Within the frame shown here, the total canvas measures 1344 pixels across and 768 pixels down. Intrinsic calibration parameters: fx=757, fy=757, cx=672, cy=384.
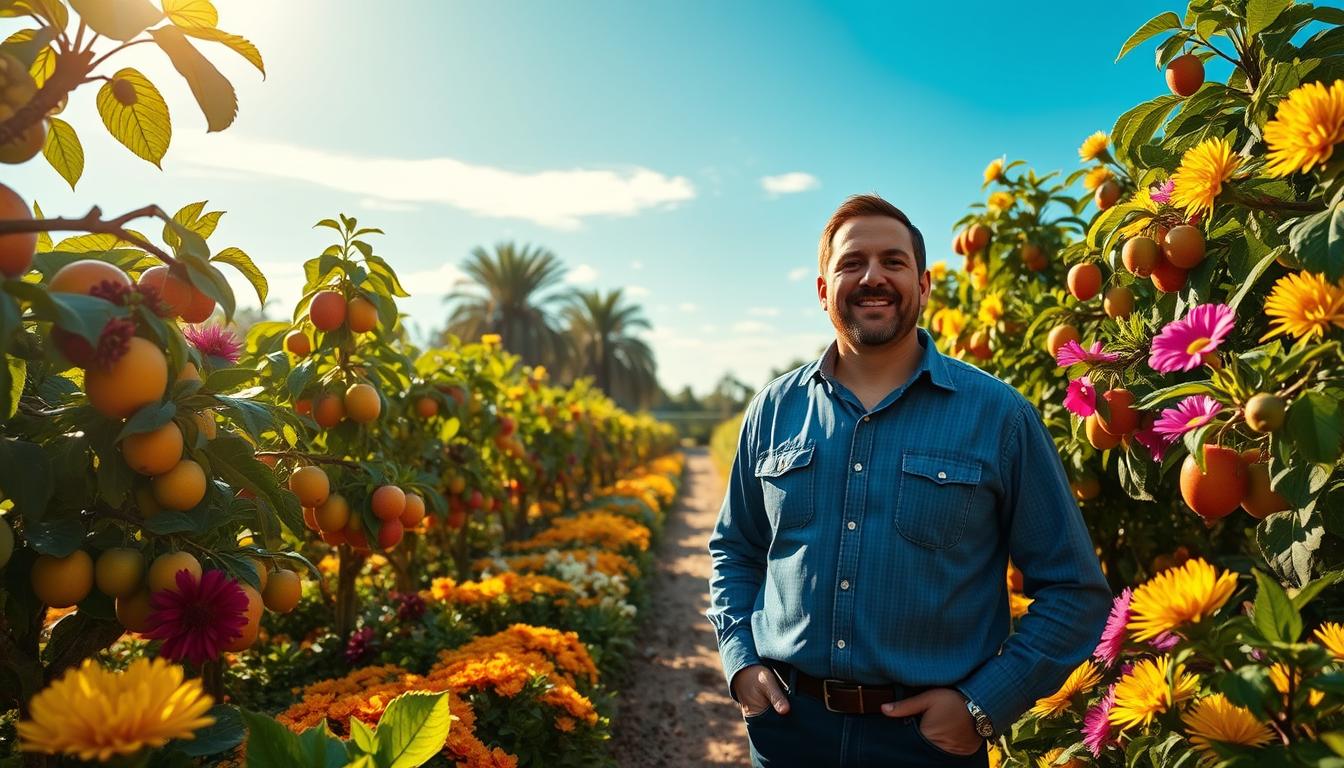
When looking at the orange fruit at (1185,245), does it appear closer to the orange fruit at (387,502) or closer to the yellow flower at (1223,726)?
the yellow flower at (1223,726)

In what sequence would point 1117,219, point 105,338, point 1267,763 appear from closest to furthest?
1. point 1267,763
2. point 105,338
3. point 1117,219

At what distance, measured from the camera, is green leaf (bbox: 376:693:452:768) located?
Result: 44.3 inches

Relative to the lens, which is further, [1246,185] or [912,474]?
[912,474]

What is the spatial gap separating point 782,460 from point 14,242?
150cm

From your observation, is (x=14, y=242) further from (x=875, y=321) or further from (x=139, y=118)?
(x=875, y=321)

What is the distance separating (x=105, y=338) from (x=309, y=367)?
4.78ft

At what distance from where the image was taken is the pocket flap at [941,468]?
1.67m

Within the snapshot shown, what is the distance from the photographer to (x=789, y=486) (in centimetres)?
185

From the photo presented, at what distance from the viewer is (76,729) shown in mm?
732

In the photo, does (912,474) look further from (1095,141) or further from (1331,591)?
(1095,141)

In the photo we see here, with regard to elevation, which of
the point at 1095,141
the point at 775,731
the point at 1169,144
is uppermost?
the point at 1095,141

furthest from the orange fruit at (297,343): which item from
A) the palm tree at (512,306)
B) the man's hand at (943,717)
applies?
the palm tree at (512,306)

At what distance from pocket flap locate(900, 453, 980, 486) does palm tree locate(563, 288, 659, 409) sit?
87.6 feet

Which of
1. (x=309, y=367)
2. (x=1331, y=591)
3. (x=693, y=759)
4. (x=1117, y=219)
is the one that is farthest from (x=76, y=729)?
(x=693, y=759)
